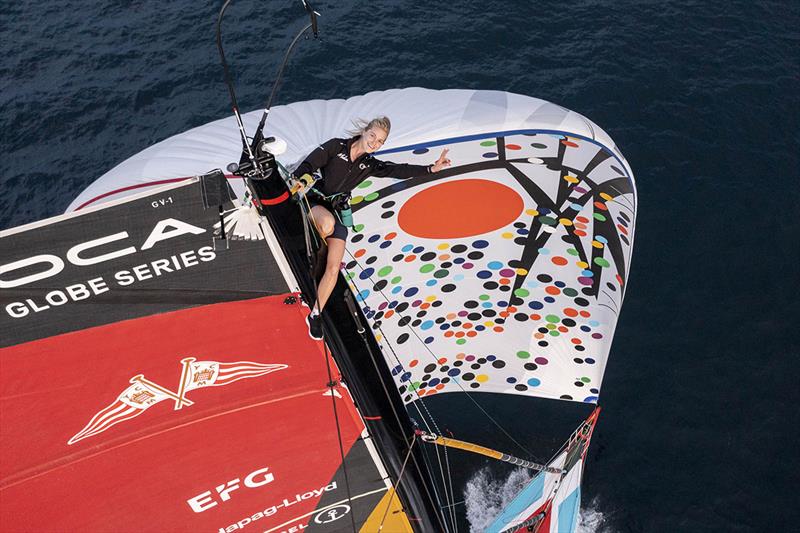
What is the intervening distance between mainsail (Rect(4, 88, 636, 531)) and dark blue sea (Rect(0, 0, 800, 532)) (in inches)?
157

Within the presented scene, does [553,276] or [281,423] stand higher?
[281,423]

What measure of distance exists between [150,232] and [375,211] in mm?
6614

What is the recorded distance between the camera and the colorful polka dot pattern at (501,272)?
13.0 m

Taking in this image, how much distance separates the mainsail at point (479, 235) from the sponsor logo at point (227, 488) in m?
4.87

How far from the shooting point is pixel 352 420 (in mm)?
7773

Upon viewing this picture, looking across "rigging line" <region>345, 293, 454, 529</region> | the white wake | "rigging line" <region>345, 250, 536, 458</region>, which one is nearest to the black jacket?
"rigging line" <region>345, 293, 454, 529</region>

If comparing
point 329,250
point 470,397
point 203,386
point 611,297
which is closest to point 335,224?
point 329,250

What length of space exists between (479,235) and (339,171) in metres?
5.00

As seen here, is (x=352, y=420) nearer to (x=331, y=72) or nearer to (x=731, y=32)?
(x=331, y=72)

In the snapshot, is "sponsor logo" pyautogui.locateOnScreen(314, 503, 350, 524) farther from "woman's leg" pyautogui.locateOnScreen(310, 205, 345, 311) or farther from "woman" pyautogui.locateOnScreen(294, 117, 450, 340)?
"woman" pyautogui.locateOnScreen(294, 117, 450, 340)

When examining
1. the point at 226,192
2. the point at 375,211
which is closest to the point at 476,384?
the point at 375,211

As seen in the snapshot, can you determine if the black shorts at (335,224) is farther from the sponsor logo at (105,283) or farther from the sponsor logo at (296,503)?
the sponsor logo at (296,503)

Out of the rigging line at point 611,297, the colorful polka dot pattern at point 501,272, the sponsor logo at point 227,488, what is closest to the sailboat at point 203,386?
the sponsor logo at point 227,488

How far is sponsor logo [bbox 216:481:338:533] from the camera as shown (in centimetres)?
750
